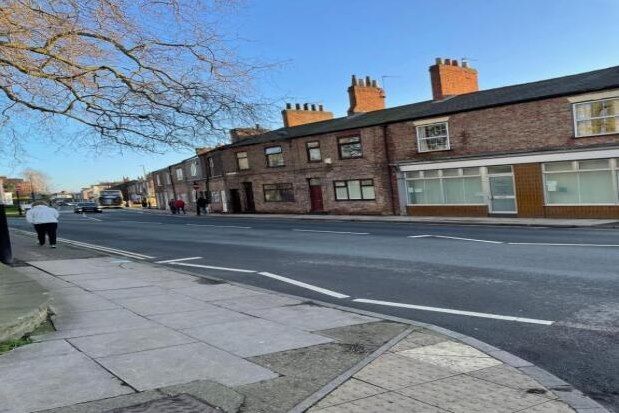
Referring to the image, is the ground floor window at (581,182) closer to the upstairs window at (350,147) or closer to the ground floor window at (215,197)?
the upstairs window at (350,147)

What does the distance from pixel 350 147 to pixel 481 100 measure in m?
8.72

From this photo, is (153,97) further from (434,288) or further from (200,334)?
(434,288)

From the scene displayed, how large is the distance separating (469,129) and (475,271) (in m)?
17.2

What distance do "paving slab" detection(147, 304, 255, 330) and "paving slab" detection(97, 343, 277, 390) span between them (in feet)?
3.83

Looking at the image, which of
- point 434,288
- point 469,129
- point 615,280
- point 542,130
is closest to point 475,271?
point 434,288

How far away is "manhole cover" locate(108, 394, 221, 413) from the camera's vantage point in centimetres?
396

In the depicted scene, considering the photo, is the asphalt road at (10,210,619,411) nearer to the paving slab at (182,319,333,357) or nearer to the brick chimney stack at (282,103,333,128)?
the paving slab at (182,319,333,357)

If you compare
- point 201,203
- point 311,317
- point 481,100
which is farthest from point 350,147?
point 311,317

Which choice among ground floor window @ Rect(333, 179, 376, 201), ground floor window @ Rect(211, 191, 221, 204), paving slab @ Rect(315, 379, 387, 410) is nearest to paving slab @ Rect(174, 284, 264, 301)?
paving slab @ Rect(315, 379, 387, 410)

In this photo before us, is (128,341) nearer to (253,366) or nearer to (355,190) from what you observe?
(253,366)

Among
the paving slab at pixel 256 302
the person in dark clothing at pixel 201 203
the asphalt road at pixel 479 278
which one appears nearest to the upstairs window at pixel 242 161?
the person in dark clothing at pixel 201 203

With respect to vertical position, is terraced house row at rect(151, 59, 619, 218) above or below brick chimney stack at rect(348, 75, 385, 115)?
below

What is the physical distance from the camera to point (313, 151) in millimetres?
36156

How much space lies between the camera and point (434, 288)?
930 centimetres
